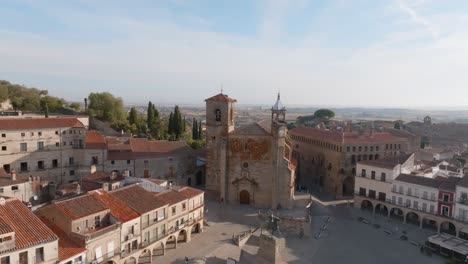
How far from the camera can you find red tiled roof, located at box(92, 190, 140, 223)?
3216 cm

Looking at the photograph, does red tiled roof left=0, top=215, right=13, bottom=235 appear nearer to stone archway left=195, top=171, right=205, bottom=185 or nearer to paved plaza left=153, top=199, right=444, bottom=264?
paved plaza left=153, top=199, right=444, bottom=264

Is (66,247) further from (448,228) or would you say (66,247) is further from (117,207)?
(448,228)

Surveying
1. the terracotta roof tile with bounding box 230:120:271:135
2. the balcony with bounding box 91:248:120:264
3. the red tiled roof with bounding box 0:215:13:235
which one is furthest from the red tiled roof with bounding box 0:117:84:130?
the balcony with bounding box 91:248:120:264

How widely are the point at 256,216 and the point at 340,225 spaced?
11089mm

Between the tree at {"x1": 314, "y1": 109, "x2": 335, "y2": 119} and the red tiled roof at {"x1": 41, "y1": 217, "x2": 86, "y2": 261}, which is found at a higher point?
the tree at {"x1": 314, "y1": 109, "x2": 335, "y2": 119}

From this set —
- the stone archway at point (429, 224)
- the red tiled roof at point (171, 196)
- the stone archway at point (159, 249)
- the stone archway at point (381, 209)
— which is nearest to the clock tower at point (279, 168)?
the stone archway at point (381, 209)

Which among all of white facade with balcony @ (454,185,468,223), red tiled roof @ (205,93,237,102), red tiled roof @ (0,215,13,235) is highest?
red tiled roof @ (205,93,237,102)

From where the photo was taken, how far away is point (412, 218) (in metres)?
50.4

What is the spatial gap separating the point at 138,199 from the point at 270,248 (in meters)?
13.7

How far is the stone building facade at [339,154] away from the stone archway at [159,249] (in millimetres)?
34644

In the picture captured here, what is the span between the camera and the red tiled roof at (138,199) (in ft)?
113

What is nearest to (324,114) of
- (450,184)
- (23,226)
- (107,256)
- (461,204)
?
(450,184)

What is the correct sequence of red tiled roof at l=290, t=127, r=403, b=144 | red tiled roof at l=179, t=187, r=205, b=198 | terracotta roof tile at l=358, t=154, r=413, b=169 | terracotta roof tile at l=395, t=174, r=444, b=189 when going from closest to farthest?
red tiled roof at l=179, t=187, r=205, b=198 → terracotta roof tile at l=395, t=174, r=444, b=189 → terracotta roof tile at l=358, t=154, r=413, b=169 → red tiled roof at l=290, t=127, r=403, b=144

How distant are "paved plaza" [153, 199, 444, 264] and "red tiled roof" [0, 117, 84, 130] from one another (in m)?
23.3
